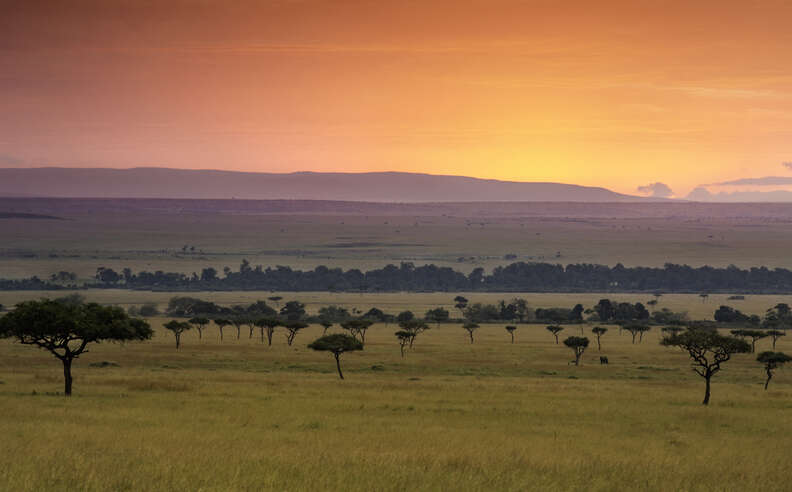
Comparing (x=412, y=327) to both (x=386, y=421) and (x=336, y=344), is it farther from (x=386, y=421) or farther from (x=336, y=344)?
(x=386, y=421)

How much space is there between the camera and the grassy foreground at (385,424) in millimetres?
15953

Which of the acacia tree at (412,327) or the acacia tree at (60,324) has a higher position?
the acacia tree at (60,324)

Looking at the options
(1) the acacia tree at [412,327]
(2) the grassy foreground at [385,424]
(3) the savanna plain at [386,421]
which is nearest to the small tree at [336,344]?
(3) the savanna plain at [386,421]

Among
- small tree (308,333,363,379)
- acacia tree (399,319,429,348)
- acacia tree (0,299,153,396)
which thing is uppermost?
acacia tree (0,299,153,396)

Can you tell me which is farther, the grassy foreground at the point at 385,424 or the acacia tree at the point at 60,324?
the acacia tree at the point at 60,324

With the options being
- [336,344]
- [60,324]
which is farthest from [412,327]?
[60,324]

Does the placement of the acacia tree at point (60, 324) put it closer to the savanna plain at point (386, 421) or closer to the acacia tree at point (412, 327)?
the savanna plain at point (386, 421)

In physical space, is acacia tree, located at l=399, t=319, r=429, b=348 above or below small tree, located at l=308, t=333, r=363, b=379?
below

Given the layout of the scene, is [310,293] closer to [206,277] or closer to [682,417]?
[206,277]

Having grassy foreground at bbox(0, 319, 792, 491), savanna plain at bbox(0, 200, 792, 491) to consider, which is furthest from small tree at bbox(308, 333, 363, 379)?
grassy foreground at bbox(0, 319, 792, 491)

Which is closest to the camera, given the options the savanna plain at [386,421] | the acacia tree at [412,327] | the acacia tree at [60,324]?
the savanna plain at [386,421]

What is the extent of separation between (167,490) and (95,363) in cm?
4651

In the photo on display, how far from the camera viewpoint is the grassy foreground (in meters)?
16.0

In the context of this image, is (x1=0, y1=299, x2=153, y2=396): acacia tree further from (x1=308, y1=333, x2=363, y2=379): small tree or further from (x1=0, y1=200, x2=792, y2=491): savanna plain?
(x1=308, y1=333, x2=363, y2=379): small tree
